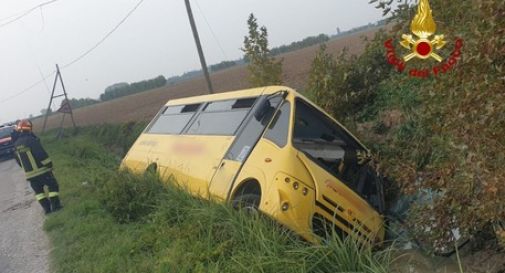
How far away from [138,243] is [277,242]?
2045 mm

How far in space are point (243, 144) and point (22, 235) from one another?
4.58 m

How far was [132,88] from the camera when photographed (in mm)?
86375

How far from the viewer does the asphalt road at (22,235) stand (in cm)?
648

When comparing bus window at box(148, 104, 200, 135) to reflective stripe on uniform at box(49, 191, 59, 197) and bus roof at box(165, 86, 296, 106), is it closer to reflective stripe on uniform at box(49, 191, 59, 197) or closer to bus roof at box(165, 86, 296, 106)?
bus roof at box(165, 86, 296, 106)

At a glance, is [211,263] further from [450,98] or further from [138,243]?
[450,98]

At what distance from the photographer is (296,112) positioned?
234 inches

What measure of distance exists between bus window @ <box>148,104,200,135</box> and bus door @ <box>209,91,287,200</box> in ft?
7.67

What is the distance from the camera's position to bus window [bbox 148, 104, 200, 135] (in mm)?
8495

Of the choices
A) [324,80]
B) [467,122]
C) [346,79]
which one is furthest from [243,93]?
[467,122]

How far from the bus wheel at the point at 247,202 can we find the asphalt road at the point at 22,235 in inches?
103

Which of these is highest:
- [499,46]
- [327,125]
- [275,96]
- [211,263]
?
[499,46]

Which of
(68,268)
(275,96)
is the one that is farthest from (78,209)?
(275,96)

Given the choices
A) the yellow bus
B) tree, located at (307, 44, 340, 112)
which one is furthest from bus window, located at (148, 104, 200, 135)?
tree, located at (307, 44, 340, 112)

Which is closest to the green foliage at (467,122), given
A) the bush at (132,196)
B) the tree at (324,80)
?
the bush at (132,196)
